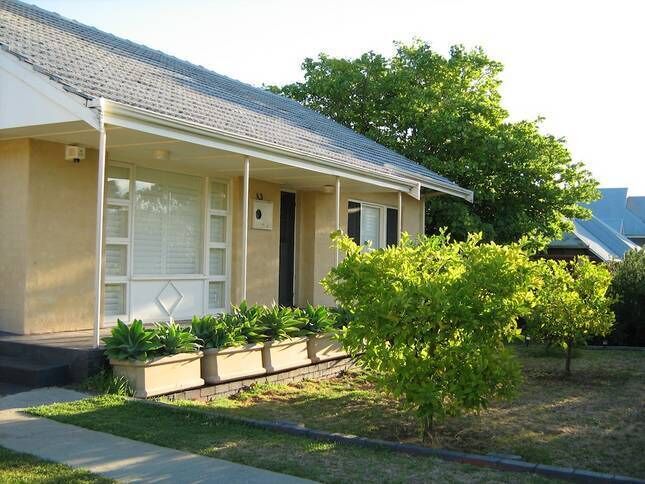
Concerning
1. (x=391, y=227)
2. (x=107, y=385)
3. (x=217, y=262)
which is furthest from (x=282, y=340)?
(x=391, y=227)

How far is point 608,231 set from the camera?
1486 inches

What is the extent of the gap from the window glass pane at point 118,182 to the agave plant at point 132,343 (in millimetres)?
3209

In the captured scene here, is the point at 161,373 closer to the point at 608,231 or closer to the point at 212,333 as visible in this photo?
the point at 212,333

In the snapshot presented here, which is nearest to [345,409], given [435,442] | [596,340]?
[435,442]

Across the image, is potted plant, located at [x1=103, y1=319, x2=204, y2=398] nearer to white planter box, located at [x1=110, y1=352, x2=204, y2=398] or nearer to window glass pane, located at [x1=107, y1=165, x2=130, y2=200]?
white planter box, located at [x1=110, y1=352, x2=204, y2=398]

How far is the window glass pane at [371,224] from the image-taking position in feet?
52.4

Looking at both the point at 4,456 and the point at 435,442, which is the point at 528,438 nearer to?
the point at 435,442

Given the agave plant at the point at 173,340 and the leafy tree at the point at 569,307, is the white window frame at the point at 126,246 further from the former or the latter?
the leafy tree at the point at 569,307

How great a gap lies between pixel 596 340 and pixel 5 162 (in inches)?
502

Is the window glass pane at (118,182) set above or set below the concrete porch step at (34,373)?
above

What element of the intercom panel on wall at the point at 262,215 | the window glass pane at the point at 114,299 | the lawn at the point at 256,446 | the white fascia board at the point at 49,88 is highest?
the white fascia board at the point at 49,88

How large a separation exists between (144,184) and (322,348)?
3.75 meters

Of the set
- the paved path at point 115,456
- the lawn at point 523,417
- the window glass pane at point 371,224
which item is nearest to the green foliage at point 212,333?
the lawn at point 523,417

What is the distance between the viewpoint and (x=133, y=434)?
6176mm
